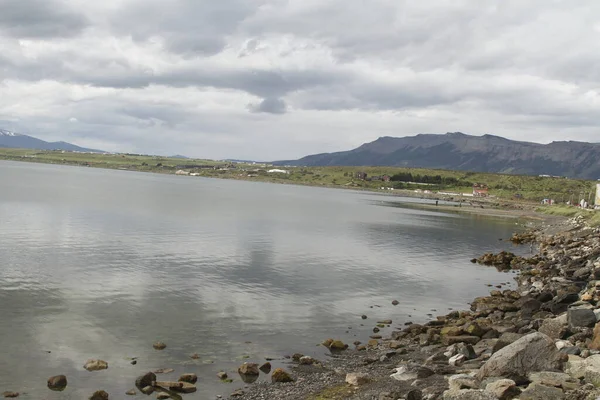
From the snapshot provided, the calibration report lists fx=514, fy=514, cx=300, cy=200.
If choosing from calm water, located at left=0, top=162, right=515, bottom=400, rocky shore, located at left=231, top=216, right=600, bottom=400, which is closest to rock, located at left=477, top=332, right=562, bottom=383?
rocky shore, located at left=231, top=216, right=600, bottom=400

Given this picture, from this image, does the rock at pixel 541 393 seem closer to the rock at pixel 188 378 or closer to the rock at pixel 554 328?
the rock at pixel 554 328

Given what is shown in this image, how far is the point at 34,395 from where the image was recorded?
2319 cm

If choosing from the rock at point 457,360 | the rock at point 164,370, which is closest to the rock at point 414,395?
the rock at point 457,360

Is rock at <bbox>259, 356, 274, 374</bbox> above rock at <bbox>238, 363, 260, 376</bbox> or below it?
below

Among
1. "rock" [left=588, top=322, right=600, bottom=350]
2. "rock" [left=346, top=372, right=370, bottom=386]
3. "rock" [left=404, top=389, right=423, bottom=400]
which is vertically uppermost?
"rock" [left=588, top=322, right=600, bottom=350]

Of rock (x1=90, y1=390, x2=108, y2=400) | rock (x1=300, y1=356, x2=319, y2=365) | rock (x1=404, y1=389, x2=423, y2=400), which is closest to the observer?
rock (x1=404, y1=389, x2=423, y2=400)

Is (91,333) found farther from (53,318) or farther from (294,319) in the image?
(294,319)

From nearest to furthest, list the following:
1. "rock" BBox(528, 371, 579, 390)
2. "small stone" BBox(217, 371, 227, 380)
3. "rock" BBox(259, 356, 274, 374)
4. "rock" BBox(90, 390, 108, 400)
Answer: "rock" BBox(528, 371, 579, 390), "rock" BBox(90, 390, 108, 400), "small stone" BBox(217, 371, 227, 380), "rock" BBox(259, 356, 274, 374)

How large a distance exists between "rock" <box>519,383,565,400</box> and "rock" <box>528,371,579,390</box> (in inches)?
31.7

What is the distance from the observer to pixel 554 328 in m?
28.0

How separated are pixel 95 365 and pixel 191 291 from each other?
1794 centimetres

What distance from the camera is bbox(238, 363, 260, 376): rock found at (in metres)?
26.8

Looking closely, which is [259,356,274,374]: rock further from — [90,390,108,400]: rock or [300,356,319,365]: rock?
[90,390,108,400]: rock

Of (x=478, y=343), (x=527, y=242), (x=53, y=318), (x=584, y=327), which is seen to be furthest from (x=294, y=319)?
(x=527, y=242)
